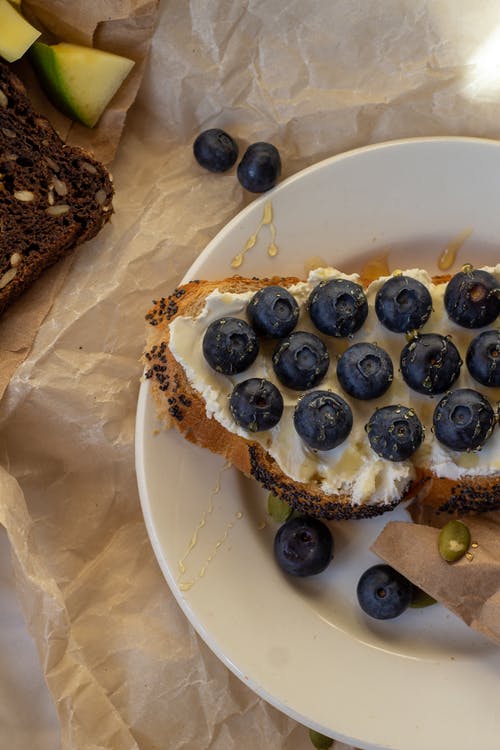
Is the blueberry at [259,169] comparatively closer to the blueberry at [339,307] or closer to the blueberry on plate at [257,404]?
→ the blueberry at [339,307]

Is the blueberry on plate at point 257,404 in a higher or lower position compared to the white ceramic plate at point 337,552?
higher

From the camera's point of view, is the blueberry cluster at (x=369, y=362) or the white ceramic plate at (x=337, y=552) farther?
the white ceramic plate at (x=337, y=552)

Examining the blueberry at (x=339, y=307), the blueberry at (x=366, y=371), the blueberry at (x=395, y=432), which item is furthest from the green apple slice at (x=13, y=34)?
the blueberry at (x=395, y=432)

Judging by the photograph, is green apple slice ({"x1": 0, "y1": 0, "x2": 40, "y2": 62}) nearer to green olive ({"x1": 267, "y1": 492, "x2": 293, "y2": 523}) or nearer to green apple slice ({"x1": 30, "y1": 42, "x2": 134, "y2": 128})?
green apple slice ({"x1": 30, "y1": 42, "x2": 134, "y2": 128})

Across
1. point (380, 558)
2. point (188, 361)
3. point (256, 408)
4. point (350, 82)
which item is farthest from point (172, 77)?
point (380, 558)

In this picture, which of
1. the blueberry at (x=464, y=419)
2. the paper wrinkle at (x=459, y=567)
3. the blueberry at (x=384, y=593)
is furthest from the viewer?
the blueberry at (x=384, y=593)

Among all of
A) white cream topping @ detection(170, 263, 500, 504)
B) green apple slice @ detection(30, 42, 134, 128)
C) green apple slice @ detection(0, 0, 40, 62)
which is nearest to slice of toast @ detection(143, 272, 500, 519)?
white cream topping @ detection(170, 263, 500, 504)

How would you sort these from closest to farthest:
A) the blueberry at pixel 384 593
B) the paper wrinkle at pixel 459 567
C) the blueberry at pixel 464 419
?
the blueberry at pixel 464 419
the paper wrinkle at pixel 459 567
the blueberry at pixel 384 593
